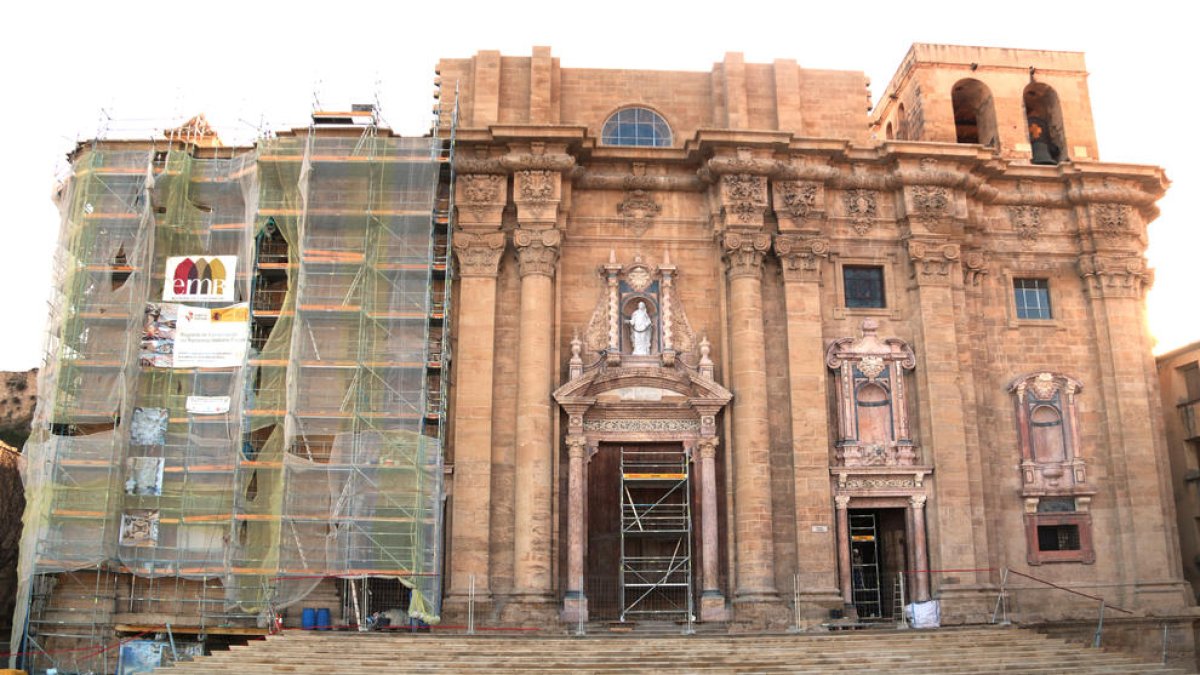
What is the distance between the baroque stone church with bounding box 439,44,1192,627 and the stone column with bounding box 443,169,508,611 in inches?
2.6

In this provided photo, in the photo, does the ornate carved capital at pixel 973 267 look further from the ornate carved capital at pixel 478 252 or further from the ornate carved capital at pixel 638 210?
the ornate carved capital at pixel 478 252

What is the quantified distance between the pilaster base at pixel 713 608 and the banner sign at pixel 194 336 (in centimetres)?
1206

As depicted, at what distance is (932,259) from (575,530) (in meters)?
11.2

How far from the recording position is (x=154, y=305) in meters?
25.4

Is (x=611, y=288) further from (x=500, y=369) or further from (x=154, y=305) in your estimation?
(x=154, y=305)

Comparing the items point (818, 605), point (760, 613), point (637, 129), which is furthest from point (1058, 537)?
point (637, 129)

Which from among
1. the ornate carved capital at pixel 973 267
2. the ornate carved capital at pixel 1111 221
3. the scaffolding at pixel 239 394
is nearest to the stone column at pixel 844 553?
the ornate carved capital at pixel 973 267

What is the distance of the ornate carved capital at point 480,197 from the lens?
26.3m

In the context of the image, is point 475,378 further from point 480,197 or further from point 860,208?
point 860,208

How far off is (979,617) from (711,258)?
34.9 feet

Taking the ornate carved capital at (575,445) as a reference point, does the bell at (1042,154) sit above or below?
above

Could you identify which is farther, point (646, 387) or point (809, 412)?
point (646, 387)

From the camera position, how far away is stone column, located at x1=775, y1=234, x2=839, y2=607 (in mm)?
24812

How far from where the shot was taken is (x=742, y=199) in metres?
26.7
